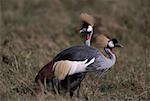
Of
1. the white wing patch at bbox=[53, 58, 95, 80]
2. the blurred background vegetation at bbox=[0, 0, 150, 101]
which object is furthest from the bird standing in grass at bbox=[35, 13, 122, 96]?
the blurred background vegetation at bbox=[0, 0, 150, 101]

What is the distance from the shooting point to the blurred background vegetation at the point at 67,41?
313 inches

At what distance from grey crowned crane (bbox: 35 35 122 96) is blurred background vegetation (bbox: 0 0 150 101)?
266 millimetres

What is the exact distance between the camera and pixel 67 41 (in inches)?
460

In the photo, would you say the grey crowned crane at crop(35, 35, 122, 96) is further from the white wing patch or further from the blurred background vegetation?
→ the blurred background vegetation

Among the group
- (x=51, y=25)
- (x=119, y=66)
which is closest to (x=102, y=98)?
(x=119, y=66)

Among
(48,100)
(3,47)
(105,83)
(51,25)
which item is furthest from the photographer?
(51,25)

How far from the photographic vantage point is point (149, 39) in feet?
37.0

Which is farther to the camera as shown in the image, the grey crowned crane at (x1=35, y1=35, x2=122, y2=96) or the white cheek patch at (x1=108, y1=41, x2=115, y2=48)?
the white cheek patch at (x1=108, y1=41, x2=115, y2=48)

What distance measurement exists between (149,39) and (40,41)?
1.73 m

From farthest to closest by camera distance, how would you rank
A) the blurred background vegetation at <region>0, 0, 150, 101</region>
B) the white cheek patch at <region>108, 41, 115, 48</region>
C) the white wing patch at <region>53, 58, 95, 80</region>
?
the blurred background vegetation at <region>0, 0, 150, 101</region>, the white cheek patch at <region>108, 41, 115, 48</region>, the white wing patch at <region>53, 58, 95, 80</region>

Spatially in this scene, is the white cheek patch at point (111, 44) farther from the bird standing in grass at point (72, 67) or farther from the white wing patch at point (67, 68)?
the white wing patch at point (67, 68)

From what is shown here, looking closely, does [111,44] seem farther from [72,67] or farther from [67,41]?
[67,41]

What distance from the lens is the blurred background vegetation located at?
26.1 ft

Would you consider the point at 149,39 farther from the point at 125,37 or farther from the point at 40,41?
the point at 40,41
